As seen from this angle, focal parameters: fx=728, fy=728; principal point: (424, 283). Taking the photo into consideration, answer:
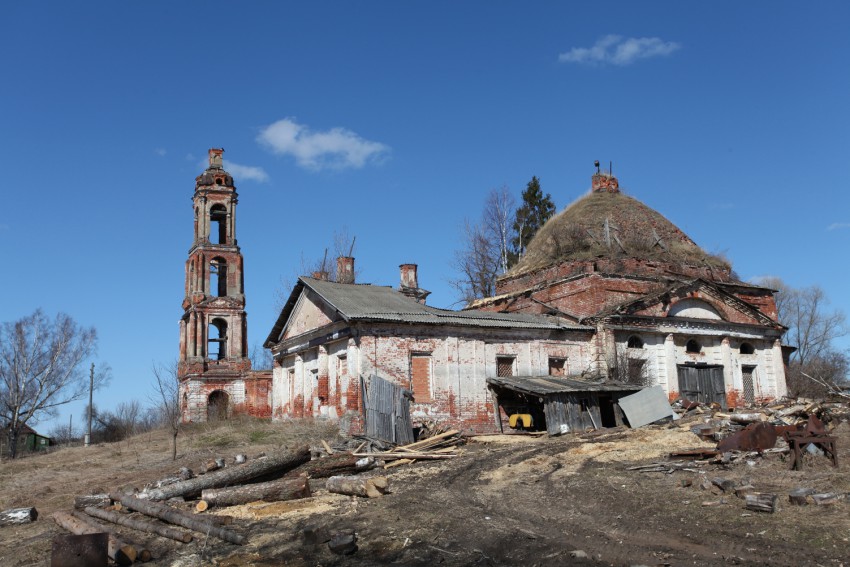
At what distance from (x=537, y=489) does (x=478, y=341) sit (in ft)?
37.7

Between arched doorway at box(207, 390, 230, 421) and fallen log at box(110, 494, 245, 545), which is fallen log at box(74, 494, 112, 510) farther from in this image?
Result: arched doorway at box(207, 390, 230, 421)

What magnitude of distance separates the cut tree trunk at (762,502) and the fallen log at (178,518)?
6.97 m

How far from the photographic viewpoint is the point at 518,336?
25516mm

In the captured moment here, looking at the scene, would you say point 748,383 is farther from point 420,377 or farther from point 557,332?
point 420,377

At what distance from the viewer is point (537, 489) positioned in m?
13.2

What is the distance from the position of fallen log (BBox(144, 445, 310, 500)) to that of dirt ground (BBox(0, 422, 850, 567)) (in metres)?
A: 0.91

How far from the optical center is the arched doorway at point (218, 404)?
115 feet

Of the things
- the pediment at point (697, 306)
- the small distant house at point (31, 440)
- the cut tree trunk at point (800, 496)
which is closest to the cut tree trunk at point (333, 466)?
the cut tree trunk at point (800, 496)

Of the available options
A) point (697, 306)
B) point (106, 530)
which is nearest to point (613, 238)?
point (697, 306)

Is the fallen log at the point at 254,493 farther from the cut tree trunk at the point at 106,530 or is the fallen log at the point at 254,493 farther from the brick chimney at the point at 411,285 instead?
the brick chimney at the point at 411,285

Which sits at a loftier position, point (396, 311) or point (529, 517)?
point (396, 311)

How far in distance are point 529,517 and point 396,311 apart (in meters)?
13.5

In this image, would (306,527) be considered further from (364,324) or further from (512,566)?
(364,324)

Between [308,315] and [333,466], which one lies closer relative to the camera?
[333,466]
